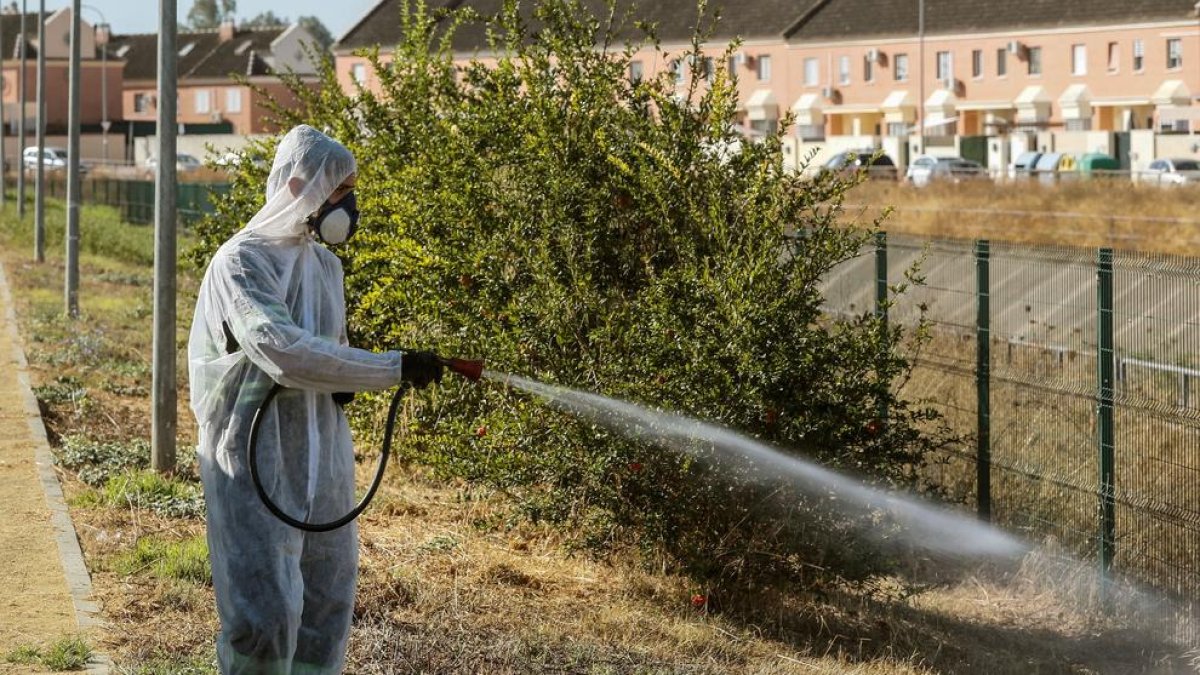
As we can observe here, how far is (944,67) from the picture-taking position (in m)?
74.8

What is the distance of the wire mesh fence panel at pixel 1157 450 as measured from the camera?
360 inches

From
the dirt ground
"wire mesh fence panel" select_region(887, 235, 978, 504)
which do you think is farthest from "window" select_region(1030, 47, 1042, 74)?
the dirt ground

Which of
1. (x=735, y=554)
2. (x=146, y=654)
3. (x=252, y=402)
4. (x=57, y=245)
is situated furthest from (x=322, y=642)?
(x=57, y=245)

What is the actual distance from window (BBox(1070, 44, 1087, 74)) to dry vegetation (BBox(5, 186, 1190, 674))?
206ft

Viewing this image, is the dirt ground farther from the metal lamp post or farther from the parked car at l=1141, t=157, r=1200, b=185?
the metal lamp post

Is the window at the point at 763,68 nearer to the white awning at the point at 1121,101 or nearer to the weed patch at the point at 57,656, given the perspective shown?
the white awning at the point at 1121,101

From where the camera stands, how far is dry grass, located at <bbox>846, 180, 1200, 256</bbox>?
30438mm

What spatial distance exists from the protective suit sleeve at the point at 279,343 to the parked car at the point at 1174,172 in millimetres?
35667

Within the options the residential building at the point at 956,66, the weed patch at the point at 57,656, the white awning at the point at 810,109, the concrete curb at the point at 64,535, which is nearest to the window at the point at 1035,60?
the residential building at the point at 956,66

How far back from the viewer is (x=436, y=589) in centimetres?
819

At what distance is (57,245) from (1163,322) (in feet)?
90.4

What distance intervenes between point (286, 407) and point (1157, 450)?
552 cm

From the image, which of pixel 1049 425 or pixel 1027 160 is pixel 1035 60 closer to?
pixel 1027 160

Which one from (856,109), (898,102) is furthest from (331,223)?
(856,109)
